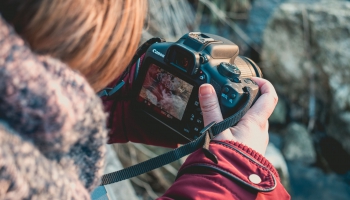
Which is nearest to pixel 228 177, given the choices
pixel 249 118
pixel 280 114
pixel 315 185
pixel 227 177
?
pixel 227 177

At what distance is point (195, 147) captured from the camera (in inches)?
29.9

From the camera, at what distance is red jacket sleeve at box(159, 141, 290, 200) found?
664 millimetres

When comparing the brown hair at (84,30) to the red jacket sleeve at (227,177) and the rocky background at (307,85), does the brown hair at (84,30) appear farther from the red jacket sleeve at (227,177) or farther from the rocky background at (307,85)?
the rocky background at (307,85)

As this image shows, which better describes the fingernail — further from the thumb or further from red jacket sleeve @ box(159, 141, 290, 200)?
red jacket sleeve @ box(159, 141, 290, 200)

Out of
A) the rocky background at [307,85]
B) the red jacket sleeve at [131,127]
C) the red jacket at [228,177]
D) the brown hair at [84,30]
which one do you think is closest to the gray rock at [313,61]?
the rocky background at [307,85]

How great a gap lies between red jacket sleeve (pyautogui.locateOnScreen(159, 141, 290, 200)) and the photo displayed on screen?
0.69 feet

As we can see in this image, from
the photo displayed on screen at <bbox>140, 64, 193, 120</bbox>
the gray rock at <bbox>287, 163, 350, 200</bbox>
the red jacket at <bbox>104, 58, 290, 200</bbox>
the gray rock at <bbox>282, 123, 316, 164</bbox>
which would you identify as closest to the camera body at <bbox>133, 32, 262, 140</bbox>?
the photo displayed on screen at <bbox>140, 64, 193, 120</bbox>

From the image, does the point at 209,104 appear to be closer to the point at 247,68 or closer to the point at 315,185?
the point at 247,68

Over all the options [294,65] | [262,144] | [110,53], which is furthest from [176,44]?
[294,65]

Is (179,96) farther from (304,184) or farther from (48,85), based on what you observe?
(304,184)

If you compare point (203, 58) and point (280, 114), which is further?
point (280, 114)

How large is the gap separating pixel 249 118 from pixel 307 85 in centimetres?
234

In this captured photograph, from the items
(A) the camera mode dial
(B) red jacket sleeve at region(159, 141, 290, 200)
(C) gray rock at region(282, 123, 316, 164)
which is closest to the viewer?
(B) red jacket sleeve at region(159, 141, 290, 200)

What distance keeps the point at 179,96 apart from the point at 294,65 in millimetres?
2302
